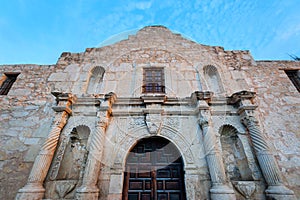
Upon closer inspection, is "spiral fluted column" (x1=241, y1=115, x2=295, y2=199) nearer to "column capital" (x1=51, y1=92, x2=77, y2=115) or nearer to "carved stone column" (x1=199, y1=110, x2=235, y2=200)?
"carved stone column" (x1=199, y1=110, x2=235, y2=200)

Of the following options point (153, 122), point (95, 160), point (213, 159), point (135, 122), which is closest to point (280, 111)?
point (213, 159)

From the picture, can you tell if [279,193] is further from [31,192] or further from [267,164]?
[31,192]

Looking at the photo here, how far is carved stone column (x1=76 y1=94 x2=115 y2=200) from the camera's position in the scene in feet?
9.29

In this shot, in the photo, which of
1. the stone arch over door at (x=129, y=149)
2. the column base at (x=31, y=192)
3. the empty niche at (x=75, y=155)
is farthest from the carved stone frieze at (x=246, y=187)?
the column base at (x=31, y=192)

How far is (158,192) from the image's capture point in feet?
10.4

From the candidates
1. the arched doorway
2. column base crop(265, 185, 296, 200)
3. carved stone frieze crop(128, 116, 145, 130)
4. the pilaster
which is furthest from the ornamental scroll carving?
column base crop(265, 185, 296, 200)

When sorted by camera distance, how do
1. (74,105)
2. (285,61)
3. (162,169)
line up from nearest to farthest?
1. (162,169)
2. (74,105)
3. (285,61)

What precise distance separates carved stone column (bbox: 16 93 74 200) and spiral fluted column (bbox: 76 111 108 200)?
3.08ft

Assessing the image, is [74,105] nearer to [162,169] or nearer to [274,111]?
[162,169]

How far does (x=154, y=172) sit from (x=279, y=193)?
251 centimetres

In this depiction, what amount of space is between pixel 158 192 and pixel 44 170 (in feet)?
8.63

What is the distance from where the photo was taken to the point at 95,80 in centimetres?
515

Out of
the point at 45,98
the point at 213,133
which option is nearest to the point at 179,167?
the point at 213,133

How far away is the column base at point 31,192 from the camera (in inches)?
111
